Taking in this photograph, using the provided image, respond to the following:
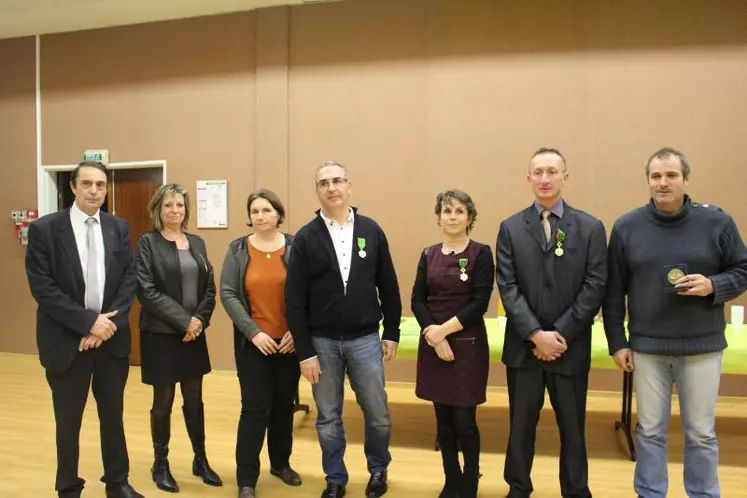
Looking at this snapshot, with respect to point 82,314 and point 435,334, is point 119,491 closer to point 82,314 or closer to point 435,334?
point 82,314

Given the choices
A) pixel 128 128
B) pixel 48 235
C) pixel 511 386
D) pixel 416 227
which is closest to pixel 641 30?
pixel 416 227

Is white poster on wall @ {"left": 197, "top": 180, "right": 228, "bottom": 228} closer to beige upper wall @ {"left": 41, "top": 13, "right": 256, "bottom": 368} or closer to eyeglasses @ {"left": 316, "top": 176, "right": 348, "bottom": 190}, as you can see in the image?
beige upper wall @ {"left": 41, "top": 13, "right": 256, "bottom": 368}

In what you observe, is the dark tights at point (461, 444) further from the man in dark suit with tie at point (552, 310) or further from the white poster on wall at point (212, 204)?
the white poster on wall at point (212, 204)

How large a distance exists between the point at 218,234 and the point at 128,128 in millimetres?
1500

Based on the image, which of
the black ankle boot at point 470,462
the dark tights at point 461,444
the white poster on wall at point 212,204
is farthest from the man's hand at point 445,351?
the white poster on wall at point 212,204

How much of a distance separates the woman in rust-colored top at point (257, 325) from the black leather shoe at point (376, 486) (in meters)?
0.56

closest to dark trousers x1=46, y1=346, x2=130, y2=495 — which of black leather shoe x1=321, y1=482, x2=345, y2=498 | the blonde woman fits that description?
the blonde woman

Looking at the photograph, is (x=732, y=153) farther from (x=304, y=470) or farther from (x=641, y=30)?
(x=304, y=470)

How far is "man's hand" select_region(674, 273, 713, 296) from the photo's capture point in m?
2.16

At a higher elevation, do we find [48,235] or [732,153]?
[732,153]

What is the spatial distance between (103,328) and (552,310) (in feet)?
6.38

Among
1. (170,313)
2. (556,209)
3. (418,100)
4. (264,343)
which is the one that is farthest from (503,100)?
(170,313)

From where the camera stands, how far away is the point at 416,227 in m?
4.88

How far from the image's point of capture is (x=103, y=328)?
7.77 feet
